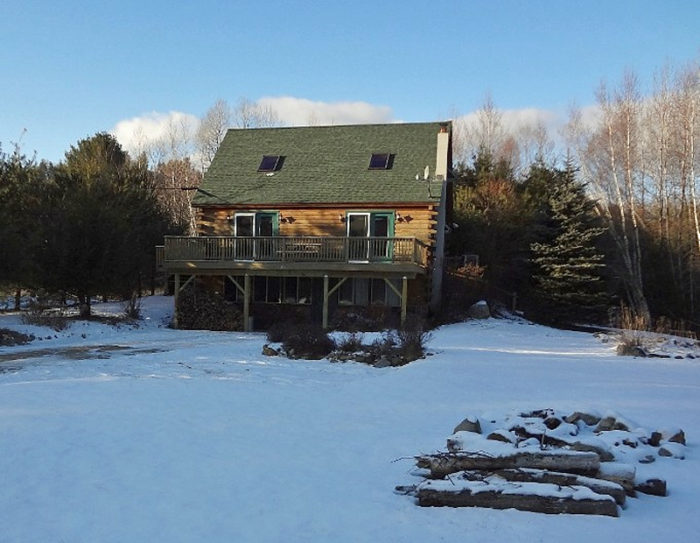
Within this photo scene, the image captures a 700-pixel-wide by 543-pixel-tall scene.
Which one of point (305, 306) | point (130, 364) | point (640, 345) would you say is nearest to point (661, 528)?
point (130, 364)

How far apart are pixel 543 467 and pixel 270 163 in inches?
913

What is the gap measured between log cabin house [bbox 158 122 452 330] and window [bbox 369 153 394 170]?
4 centimetres

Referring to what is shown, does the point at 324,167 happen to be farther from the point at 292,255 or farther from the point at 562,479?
the point at 562,479

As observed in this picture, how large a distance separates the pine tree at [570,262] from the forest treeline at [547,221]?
0.06 metres

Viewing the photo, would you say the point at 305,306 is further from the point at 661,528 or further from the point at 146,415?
the point at 661,528

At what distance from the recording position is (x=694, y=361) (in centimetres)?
1499

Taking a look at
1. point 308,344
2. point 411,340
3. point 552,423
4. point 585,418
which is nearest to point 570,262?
point 411,340

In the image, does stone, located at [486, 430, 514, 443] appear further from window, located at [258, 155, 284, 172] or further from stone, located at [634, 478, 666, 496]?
window, located at [258, 155, 284, 172]

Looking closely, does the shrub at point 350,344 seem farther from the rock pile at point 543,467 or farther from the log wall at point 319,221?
the log wall at point 319,221

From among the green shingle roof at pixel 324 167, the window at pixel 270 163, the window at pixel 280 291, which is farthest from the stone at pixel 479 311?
the window at pixel 270 163

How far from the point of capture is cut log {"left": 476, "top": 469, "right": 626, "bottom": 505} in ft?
17.0

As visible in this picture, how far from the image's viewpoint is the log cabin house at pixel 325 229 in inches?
907

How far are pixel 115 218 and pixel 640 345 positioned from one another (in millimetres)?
18544

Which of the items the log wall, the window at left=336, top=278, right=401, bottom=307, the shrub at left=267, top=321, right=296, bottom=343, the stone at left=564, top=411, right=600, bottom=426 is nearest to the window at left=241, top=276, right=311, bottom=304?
the window at left=336, top=278, right=401, bottom=307
